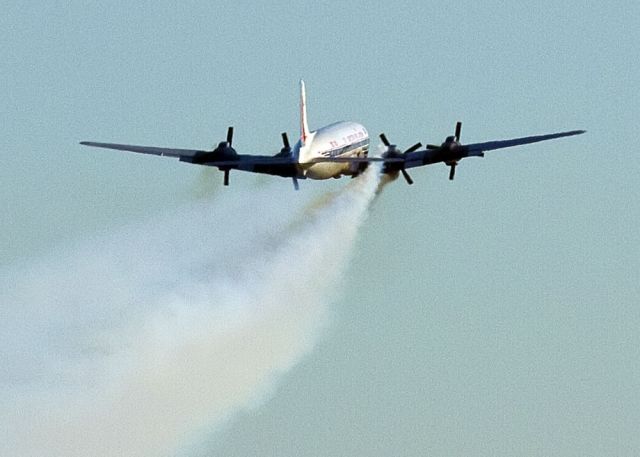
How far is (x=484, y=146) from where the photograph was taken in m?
99.7

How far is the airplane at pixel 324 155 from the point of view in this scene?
96.4 m

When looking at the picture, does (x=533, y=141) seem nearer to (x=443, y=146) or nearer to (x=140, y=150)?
(x=443, y=146)

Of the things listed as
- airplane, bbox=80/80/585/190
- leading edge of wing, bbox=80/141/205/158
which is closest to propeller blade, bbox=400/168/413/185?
airplane, bbox=80/80/585/190

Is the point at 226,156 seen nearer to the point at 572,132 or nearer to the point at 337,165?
the point at 337,165

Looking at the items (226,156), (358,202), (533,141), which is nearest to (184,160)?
(226,156)

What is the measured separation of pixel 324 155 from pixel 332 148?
1.19 metres

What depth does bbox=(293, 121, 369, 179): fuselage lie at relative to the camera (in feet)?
317

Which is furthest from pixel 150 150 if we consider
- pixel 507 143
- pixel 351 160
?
pixel 507 143

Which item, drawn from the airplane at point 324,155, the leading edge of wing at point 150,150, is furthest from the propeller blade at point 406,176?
the leading edge of wing at point 150,150

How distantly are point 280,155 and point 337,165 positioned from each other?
2.76 metres

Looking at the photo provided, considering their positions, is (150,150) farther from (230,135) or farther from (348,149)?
(348,149)

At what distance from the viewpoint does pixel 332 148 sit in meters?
99.2

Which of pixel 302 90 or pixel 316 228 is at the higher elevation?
pixel 302 90

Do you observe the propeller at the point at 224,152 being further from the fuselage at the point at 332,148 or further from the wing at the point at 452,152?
the wing at the point at 452,152
